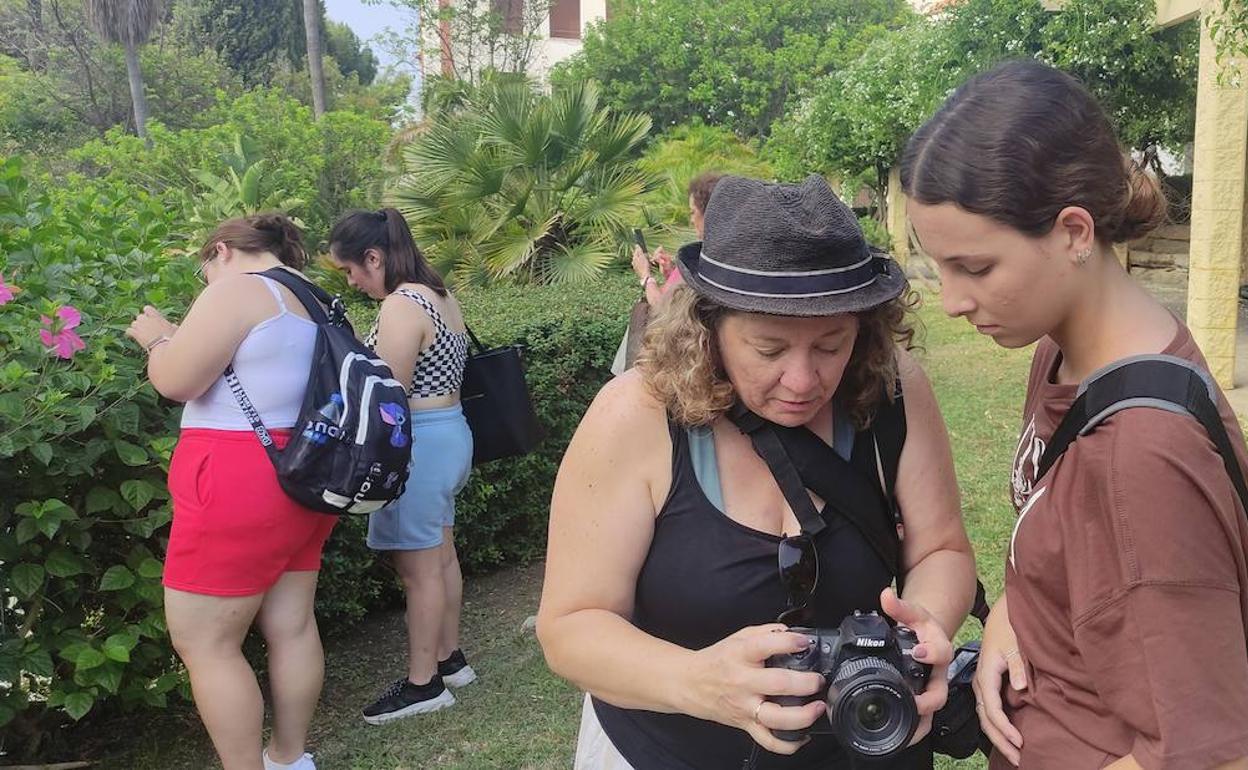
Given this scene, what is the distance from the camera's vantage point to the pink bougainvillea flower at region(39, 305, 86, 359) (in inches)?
110

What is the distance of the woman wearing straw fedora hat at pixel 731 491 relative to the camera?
157 cm

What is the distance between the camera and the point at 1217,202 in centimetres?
746

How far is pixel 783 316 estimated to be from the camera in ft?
5.15

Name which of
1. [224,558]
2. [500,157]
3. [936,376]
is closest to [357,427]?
[224,558]

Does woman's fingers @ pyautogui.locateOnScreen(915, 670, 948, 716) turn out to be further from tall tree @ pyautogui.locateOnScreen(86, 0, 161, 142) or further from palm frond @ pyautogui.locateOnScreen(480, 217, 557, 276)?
tall tree @ pyautogui.locateOnScreen(86, 0, 161, 142)

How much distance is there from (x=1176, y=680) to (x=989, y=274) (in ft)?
1.80

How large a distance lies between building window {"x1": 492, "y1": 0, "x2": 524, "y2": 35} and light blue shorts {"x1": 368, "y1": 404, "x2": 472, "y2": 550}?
60.5 feet

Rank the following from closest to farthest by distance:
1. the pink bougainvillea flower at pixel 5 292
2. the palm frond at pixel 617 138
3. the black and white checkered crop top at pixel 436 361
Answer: the pink bougainvillea flower at pixel 5 292 < the black and white checkered crop top at pixel 436 361 < the palm frond at pixel 617 138

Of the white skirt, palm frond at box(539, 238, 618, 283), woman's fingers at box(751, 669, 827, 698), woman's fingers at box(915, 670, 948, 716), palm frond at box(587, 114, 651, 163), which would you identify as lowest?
the white skirt

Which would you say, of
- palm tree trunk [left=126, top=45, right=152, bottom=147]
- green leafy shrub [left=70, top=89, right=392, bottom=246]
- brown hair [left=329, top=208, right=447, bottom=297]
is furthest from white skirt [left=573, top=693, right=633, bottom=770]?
palm tree trunk [left=126, top=45, right=152, bottom=147]

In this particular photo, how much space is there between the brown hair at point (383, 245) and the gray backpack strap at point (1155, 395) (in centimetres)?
298

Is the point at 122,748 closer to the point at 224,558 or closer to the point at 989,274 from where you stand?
the point at 224,558

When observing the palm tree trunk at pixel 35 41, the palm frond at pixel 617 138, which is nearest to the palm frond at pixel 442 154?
the palm frond at pixel 617 138

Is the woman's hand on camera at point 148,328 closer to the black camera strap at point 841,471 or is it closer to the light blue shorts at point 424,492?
the light blue shorts at point 424,492
